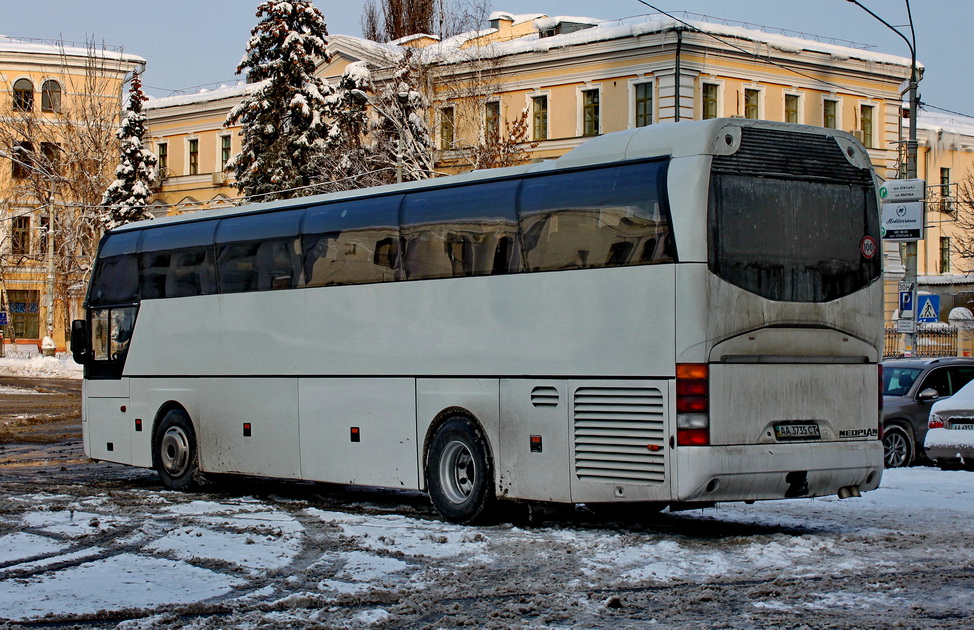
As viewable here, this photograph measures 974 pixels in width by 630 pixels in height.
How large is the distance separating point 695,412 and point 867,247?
2.39m

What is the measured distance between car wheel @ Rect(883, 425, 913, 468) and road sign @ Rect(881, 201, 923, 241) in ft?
20.1

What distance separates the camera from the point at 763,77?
189 ft

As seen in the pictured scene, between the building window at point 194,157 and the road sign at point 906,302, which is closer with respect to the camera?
the road sign at point 906,302

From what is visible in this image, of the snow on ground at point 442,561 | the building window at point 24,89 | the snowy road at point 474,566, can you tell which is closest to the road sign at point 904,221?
the snowy road at point 474,566

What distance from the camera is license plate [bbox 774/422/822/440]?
37.7 feet

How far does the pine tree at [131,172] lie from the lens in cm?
6631

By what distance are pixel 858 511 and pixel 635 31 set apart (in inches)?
1747

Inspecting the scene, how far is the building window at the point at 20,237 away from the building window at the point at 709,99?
38955 millimetres

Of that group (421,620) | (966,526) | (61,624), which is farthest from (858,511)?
(61,624)

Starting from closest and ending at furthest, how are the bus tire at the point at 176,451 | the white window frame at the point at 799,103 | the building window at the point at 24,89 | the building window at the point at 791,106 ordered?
the bus tire at the point at 176,451
the white window frame at the point at 799,103
the building window at the point at 791,106
the building window at the point at 24,89

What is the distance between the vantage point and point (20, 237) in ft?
265

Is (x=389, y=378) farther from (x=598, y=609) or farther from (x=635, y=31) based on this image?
(x=635, y=31)

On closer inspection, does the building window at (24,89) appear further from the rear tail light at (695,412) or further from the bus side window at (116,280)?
the rear tail light at (695,412)

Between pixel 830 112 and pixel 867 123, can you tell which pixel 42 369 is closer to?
pixel 830 112
